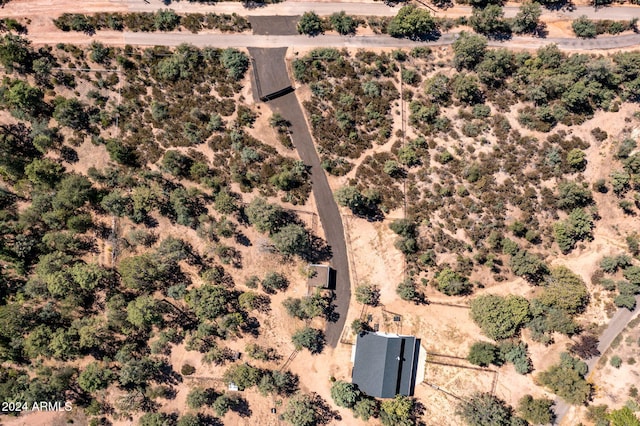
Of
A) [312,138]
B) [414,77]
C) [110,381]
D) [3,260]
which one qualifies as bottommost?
[110,381]

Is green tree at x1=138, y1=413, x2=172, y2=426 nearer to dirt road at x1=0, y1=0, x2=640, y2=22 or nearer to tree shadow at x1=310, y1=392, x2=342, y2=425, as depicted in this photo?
tree shadow at x1=310, y1=392, x2=342, y2=425

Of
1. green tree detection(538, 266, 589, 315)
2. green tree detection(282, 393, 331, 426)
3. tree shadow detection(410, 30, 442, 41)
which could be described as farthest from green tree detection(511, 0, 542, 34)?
green tree detection(282, 393, 331, 426)

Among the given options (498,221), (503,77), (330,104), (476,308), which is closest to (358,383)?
(476,308)

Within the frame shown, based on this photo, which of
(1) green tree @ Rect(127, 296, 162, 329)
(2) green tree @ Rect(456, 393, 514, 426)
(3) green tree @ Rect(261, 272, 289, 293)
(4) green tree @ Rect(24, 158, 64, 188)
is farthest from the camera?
(3) green tree @ Rect(261, 272, 289, 293)

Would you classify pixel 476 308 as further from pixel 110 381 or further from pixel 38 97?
pixel 38 97

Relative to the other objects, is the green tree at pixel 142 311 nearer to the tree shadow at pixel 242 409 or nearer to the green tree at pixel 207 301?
the green tree at pixel 207 301

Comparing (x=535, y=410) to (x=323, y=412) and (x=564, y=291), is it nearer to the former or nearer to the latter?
(x=564, y=291)

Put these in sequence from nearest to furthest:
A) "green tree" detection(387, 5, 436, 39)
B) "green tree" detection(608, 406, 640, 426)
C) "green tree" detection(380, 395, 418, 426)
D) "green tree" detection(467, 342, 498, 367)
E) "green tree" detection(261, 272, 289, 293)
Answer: "green tree" detection(608, 406, 640, 426) < "green tree" detection(380, 395, 418, 426) < "green tree" detection(467, 342, 498, 367) < "green tree" detection(261, 272, 289, 293) < "green tree" detection(387, 5, 436, 39)
